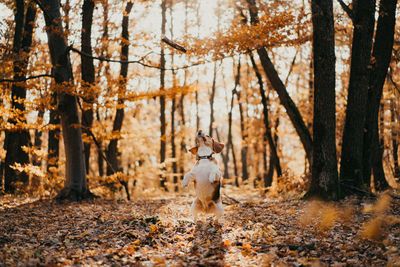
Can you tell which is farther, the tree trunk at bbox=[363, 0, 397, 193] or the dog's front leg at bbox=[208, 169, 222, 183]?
the tree trunk at bbox=[363, 0, 397, 193]

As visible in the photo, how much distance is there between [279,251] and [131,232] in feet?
8.07

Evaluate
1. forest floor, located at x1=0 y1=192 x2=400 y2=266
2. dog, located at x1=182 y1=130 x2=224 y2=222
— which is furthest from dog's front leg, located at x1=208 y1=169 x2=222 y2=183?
forest floor, located at x1=0 y1=192 x2=400 y2=266

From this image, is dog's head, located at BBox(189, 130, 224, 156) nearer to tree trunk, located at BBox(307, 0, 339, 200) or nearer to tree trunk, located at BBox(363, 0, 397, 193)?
tree trunk, located at BBox(307, 0, 339, 200)

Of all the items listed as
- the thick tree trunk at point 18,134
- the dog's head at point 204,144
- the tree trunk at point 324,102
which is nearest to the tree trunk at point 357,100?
the tree trunk at point 324,102

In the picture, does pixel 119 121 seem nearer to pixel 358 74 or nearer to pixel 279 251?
pixel 358 74

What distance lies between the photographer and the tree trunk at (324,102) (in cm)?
803

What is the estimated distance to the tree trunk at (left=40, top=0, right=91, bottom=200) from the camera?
9.30 m

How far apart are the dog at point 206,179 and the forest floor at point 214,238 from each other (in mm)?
350

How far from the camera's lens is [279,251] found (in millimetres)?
4617

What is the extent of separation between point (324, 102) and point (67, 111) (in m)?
7.22

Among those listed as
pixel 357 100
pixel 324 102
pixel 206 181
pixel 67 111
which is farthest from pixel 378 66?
pixel 67 111

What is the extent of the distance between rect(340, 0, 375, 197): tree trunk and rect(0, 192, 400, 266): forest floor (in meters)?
1.18

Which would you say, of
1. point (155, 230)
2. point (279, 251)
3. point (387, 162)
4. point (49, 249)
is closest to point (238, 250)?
point (279, 251)

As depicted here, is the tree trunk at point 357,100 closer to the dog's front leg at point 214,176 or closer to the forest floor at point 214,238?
the forest floor at point 214,238
